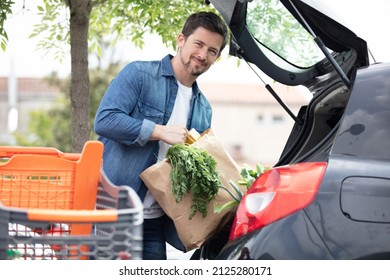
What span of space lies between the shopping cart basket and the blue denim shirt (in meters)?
0.27

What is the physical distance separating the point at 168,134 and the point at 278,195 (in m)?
0.74

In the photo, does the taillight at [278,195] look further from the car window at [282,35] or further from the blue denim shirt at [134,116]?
the car window at [282,35]

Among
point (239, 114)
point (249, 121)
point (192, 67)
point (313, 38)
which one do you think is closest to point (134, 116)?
point (192, 67)

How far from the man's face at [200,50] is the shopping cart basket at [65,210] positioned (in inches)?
27.8

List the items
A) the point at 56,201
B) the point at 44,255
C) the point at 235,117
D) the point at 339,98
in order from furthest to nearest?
the point at 235,117, the point at 339,98, the point at 56,201, the point at 44,255

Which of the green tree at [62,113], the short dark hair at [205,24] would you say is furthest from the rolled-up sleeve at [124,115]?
the green tree at [62,113]

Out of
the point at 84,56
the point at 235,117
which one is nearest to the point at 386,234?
A: the point at 84,56

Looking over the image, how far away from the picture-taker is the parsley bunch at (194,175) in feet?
11.3

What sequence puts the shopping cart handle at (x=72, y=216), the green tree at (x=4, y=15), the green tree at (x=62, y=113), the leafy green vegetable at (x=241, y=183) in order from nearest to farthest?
the shopping cart handle at (x=72, y=216) < the leafy green vegetable at (x=241, y=183) < the green tree at (x=4, y=15) < the green tree at (x=62, y=113)

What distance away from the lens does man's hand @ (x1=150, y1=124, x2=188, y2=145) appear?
11.7 ft

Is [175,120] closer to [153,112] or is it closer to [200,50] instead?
[153,112]

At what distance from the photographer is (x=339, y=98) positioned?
11.5 ft
